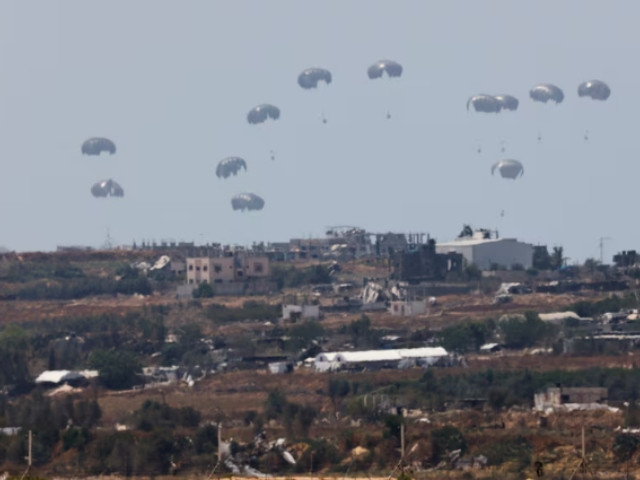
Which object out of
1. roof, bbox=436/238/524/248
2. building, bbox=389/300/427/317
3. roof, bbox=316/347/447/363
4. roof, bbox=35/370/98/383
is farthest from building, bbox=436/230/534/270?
roof, bbox=35/370/98/383

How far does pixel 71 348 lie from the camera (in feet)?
327

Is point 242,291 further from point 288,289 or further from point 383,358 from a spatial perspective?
point 383,358

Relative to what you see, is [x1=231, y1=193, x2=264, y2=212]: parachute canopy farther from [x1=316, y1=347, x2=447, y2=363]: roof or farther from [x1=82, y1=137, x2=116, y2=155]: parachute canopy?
[x1=316, y1=347, x2=447, y2=363]: roof

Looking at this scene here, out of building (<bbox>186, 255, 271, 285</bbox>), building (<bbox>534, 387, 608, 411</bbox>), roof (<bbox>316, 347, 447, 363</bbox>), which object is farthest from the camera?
building (<bbox>186, 255, 271, 285</bbox>)

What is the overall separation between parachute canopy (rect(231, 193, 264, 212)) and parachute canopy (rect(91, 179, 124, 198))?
9306 mm

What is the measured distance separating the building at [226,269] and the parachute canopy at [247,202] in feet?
78.8

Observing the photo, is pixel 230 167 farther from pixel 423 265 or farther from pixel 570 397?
pixel 570 397

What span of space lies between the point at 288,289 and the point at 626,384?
211ft

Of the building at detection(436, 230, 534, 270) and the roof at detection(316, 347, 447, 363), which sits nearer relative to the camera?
the roof at detection(316, 347, 447, 363)

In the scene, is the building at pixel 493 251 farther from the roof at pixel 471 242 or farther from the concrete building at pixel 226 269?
the concrete building at pixel 226 269

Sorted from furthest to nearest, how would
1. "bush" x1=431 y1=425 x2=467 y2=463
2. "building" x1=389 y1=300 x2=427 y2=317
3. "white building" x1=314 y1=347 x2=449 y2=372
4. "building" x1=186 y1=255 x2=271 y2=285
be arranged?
1. "building" x1=186 y1=255 x2=271 y2=285
2. "building" x1=389 y1=300 x2=427 y2=317
3. "white building" x1=314 y1=347 x2=449 y2=372
4. "bush" x1=431 y1=425 x2=467 y2=463

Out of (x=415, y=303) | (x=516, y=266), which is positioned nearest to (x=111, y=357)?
(x=415, y=303)

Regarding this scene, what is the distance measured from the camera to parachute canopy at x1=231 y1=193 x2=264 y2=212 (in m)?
166

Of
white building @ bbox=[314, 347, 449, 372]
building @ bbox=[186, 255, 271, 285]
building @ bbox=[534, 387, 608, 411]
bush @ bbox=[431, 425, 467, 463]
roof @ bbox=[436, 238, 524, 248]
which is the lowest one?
bush @ bbox=[431, 425, 467, 463]
